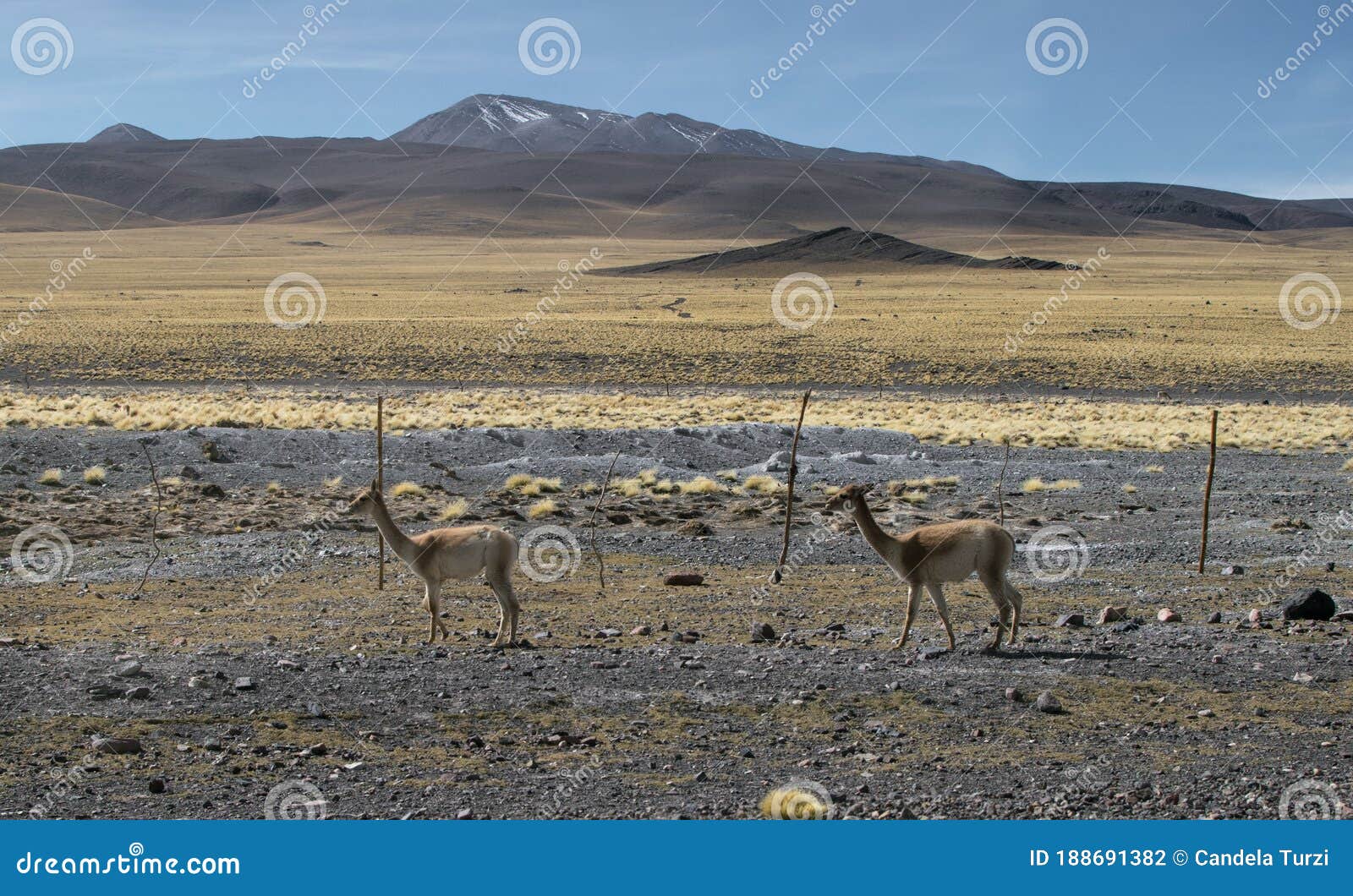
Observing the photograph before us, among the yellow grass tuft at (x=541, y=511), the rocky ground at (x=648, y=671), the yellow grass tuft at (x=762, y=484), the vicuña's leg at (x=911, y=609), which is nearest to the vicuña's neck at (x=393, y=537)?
the rocky ground at (x=648, y=671)

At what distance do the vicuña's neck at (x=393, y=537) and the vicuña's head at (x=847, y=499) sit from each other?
3.26 m

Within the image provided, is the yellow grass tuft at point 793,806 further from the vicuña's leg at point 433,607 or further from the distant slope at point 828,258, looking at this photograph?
the distant slope at point 828,258

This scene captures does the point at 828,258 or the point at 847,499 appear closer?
the point at 847,499

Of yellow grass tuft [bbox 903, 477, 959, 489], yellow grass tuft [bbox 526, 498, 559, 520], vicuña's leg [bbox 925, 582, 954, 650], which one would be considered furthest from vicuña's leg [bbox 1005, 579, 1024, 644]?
yellow grass tuft [bbox 903, 477, 959, 489]

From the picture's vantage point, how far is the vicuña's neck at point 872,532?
9.85 m

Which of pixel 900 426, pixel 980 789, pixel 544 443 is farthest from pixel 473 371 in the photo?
pixel 980 789

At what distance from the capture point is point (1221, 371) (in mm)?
47250

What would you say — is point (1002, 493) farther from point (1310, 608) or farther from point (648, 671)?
point (648, 671)

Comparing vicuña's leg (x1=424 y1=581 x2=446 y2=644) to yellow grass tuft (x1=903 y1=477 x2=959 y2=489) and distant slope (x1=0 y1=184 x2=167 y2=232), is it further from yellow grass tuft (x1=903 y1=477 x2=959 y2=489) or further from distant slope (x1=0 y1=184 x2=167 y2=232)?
distant slope (x1=0 y1=184 x2=167 y2=232)

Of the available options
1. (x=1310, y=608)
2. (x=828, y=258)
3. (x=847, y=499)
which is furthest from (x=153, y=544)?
(x=828, y=258)

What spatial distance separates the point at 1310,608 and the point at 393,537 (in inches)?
288

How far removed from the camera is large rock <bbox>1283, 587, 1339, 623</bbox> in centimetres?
1054

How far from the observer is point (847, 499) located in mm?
10266

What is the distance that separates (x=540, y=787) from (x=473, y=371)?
132 feet
